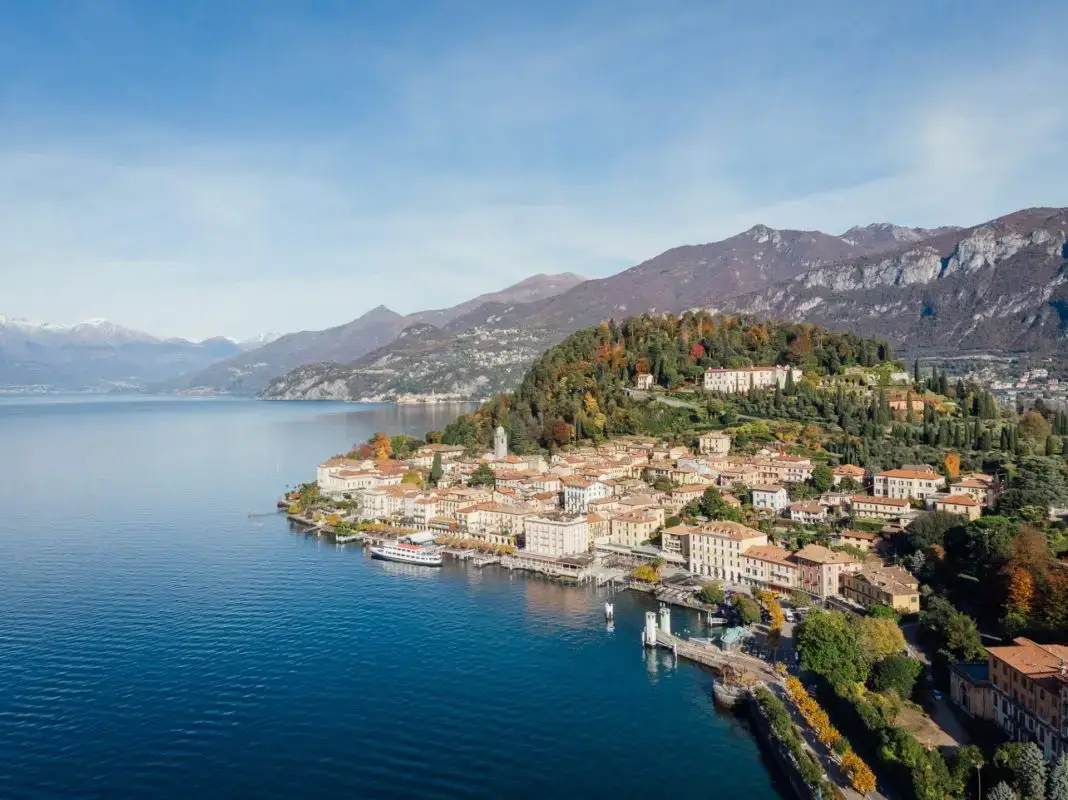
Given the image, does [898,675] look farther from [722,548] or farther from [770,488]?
[770,488]

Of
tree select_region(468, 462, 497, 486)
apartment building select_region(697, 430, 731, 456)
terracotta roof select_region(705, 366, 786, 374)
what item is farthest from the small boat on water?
terracotta roof select_region(705, 366, 786, 374)

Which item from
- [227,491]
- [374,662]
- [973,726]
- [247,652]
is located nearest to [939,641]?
[973,726]

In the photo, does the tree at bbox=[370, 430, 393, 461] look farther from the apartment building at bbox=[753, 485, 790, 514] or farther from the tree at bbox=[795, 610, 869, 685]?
the tree at bbox=[795, 610, 869, 685]

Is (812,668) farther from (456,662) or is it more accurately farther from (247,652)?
(247,652)

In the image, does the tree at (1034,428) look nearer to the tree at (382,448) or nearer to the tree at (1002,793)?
the tree at (1002,793)

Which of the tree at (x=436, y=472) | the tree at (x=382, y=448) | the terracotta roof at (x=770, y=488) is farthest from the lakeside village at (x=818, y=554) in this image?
the tree at (x=382, y=448)

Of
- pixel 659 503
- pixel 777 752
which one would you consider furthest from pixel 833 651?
pixel 659 503
